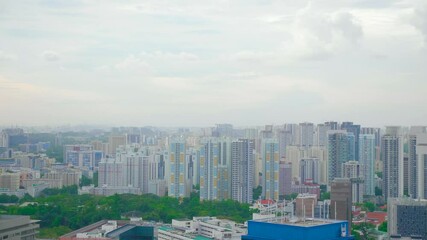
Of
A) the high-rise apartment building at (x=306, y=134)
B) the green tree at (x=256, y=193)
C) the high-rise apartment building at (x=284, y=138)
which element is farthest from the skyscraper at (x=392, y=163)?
the high-rise apartment building at (x=306, y=134)

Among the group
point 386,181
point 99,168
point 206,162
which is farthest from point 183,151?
point 386,181

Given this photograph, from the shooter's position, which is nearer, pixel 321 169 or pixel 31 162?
pixel 31 162

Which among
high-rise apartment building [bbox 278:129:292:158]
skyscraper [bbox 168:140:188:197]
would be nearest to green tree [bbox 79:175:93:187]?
skyscraper [bbox 168:140:188:197]

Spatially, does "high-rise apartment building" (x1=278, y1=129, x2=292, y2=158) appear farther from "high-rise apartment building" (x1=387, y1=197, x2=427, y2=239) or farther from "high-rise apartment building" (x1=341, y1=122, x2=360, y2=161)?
"high-rise apartment building" (x1=387, y1=197, x2=427, y2=239)

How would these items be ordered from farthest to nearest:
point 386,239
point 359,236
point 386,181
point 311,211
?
point 386,181 → point 311,211 → point 359,236 → point 386,239

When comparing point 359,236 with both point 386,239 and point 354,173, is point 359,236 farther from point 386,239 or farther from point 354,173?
point 354,173

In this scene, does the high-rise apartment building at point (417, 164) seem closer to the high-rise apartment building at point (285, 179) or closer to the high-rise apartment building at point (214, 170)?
the high-rise apartment building at point (285, 179)
